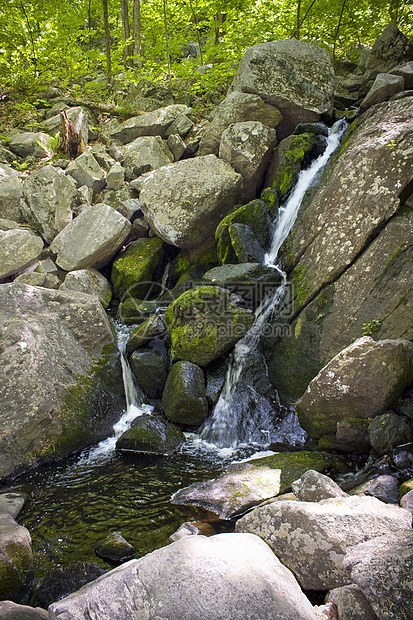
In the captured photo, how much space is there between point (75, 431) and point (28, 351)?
1.47m

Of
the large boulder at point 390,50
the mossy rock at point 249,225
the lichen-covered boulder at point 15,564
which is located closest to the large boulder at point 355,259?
the mossy rock at point 249,225

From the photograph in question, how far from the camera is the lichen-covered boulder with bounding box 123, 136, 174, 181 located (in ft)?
37.1

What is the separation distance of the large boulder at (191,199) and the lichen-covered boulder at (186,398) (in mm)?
3644

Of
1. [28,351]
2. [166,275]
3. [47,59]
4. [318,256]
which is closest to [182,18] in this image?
[47,59]

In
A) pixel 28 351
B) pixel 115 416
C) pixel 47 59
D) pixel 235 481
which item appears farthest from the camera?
pixel 47 59

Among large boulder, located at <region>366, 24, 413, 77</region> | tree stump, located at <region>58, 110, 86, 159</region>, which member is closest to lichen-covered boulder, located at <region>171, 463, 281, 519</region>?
tree stump, located at <region>58, 110, 86, 159</region>

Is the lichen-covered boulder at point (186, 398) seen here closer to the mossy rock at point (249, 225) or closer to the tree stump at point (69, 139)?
the mossy rock at point (249, 225)

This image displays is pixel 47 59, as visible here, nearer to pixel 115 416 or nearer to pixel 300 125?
pixel 300 125

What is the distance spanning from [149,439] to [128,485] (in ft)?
2.95

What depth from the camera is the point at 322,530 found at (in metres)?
3.13

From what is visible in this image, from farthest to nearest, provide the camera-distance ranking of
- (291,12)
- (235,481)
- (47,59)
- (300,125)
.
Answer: (47,59) → (291,12) → (300,125) → (235,481)

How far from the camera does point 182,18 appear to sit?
1712 centimetres

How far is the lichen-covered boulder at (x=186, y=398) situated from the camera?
21.2ft

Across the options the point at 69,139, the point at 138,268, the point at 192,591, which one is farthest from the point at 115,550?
the point at 69,139
